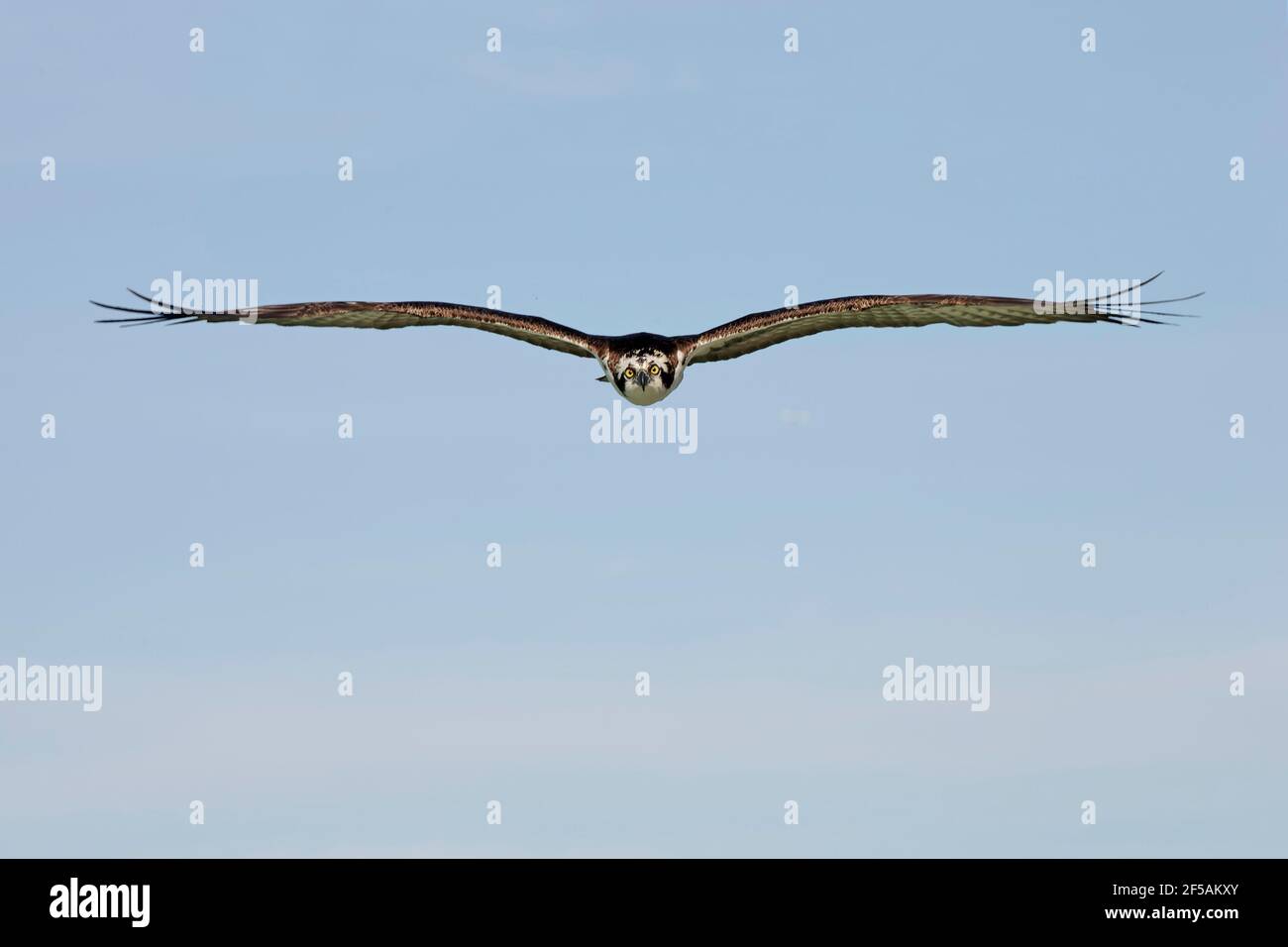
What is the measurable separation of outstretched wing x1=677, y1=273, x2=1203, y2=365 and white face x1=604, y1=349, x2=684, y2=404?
2.36ft

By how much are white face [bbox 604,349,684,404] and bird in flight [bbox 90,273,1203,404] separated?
17 millimetres

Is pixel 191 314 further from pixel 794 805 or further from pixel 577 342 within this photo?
pixel 794 805

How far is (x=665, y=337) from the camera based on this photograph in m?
29.3

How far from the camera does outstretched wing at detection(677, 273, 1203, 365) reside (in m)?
27.8

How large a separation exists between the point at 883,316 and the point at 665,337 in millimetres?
3755

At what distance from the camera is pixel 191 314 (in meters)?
28.1

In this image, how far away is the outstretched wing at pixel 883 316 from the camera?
27828 mm

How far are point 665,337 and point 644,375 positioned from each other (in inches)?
45.4

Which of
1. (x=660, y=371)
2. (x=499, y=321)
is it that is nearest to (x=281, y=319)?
(x=499, y=321)

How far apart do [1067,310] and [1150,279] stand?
1838 millimetres

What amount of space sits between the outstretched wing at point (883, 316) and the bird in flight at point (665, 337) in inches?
0.6

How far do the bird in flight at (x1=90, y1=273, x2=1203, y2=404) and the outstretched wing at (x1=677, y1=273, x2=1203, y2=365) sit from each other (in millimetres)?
16

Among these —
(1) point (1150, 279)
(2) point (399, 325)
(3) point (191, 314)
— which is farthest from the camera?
(2) point (399, 325)

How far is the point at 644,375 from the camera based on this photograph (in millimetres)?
28516
